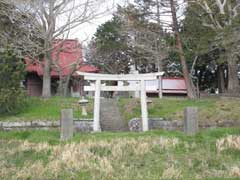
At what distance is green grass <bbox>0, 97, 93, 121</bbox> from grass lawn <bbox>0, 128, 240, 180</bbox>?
5.07 metres

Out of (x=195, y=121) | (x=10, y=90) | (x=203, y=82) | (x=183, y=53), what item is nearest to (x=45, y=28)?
(x=10, y=90)

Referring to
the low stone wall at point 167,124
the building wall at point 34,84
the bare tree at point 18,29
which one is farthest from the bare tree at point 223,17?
the building wall at point 34,84

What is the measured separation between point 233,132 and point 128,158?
386 centimetres

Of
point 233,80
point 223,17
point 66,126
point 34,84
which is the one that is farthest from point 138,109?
point 34,84

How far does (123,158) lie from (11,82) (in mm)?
8973

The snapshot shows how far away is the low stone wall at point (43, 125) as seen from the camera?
13.9m

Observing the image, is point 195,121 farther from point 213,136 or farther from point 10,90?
point 10,90

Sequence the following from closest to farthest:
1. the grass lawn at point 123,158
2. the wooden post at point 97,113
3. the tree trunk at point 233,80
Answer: the grass lawn at point 123,158 < the wooden post at point 97,113 < the tree trunk at point 233,80

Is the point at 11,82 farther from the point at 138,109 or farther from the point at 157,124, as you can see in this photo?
the point at 157,124

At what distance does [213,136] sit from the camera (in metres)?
9.80

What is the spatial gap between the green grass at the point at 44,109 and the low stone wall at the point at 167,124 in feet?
6.87

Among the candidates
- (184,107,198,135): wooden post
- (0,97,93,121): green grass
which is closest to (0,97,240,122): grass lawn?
(0,97,93,121): green grass

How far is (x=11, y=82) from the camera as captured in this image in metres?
15.4

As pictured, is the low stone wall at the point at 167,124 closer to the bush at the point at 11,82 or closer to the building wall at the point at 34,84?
the bush at the point at 11,82
